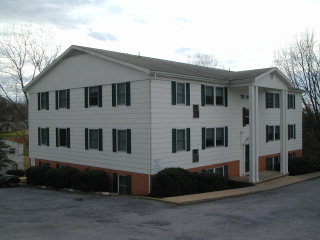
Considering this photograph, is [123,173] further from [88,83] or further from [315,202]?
[315,202]

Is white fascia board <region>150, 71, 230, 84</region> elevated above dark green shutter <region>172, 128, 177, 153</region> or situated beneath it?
elevated above

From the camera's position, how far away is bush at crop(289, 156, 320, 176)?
25.6 metres

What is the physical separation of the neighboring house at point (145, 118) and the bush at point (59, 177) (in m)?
1.01

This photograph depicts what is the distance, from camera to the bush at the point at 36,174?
938 inches

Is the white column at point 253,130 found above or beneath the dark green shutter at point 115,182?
above

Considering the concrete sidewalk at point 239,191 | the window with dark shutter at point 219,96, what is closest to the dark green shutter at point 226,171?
the concrete sidewalk at point 239,191

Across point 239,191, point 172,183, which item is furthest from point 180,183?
point 239,191

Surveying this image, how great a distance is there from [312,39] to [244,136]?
1644cm

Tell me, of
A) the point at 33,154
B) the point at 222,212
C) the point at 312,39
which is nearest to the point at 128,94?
the point at 222,212

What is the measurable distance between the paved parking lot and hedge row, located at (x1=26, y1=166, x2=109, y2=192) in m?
1.94

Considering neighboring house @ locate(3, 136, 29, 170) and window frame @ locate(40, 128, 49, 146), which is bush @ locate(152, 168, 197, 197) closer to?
window frame @ locate(40, 128, 49, 146)

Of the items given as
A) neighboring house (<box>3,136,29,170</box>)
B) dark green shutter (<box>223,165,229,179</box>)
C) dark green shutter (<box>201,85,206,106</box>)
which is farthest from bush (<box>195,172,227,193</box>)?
neighboring house (<box>3,136,29,170</box>)

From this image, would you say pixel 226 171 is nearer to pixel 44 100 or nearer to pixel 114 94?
pixel 114 94

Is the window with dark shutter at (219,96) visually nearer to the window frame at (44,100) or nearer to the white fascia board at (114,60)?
the white fascia board at (114,60)
